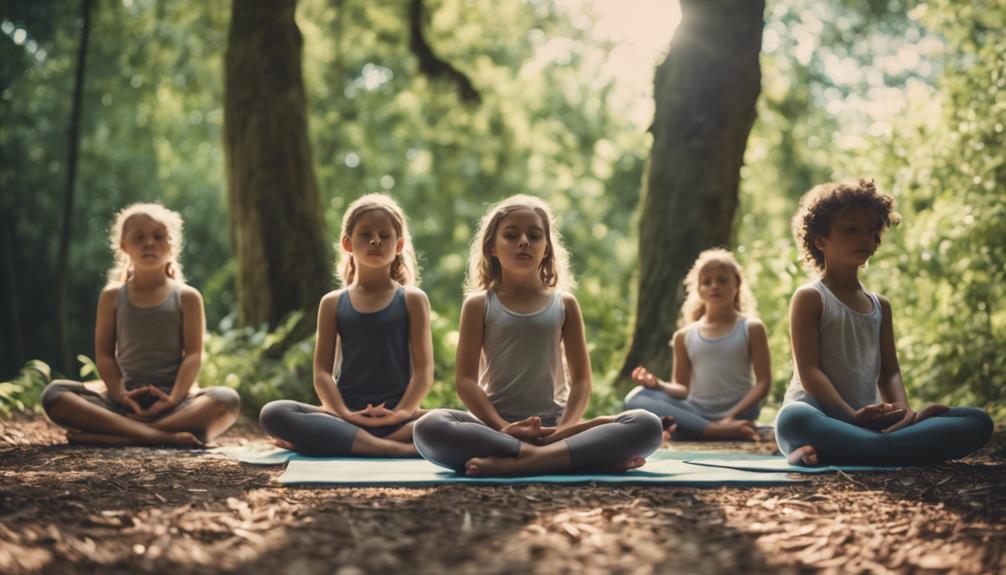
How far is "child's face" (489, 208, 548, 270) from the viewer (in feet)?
14.9

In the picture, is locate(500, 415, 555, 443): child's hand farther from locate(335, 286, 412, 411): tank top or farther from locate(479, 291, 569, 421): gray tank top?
locate(335, 286, 412, 411): tank top

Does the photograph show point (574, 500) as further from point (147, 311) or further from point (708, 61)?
point (708, 61)

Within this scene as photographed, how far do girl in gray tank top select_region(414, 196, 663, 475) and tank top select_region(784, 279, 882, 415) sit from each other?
104cm

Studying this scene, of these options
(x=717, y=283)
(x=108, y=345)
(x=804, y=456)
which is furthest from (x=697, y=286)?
(x=108, y=345)

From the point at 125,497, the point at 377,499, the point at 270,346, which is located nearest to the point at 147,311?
the point at 270,346

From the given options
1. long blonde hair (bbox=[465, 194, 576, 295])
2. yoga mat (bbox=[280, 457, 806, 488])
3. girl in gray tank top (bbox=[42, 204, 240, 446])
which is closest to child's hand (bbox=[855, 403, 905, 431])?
yoga mat (bbox=[280, 457, 806, 488])

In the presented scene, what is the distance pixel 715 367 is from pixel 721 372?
0.17 feet

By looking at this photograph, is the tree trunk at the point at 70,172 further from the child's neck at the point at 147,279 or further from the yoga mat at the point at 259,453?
the yoga mat at the point at 259,453

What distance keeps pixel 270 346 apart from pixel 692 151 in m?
3.86

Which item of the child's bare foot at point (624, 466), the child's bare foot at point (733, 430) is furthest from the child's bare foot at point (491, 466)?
the child's bare foot at point (733, 430)

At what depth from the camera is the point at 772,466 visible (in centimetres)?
439

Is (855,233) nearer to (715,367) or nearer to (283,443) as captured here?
(715,367)

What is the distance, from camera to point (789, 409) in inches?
178

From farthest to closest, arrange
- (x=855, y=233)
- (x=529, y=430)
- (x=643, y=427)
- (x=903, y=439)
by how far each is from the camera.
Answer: (x=855, y=233) < (x=903, y=439) < (x=643, y=427) < (x=529, y=430)
